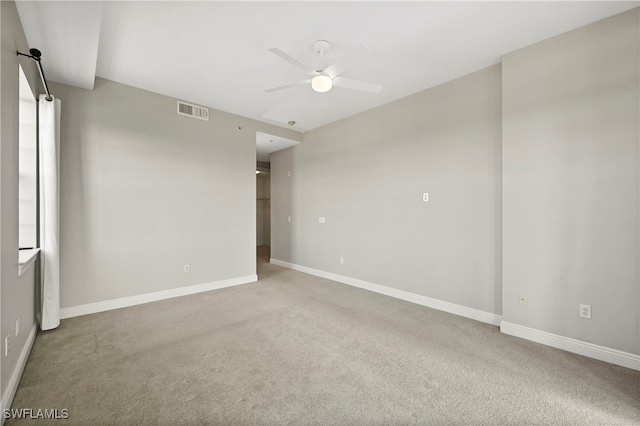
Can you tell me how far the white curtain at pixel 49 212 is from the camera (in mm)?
2799

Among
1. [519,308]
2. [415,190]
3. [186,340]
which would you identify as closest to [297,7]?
[415,190]

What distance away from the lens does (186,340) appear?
2.69 m

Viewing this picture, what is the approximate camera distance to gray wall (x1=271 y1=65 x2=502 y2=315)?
3.22 m

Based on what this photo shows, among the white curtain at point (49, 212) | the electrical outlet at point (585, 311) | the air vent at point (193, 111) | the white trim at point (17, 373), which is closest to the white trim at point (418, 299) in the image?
the electrical outlet at point (585, 311)

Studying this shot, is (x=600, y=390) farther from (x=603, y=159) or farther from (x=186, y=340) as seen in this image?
(x=186, y=340)

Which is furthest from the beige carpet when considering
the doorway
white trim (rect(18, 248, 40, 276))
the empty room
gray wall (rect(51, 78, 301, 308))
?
the doorway

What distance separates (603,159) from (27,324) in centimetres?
529

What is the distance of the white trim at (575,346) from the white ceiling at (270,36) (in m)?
2.85

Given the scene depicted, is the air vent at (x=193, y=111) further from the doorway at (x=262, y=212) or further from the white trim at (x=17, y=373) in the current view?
the doorway at (x=262, y=212)

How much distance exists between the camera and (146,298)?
12.4 feet

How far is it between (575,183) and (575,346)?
4.87ft

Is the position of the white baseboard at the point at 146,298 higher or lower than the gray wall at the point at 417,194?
lower

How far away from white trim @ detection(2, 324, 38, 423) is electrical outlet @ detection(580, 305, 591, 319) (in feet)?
14.3

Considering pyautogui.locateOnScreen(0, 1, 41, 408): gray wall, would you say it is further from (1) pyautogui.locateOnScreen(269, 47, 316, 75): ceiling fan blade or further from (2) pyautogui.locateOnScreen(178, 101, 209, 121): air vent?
(2) pyautogui.locateOnScreen(178, 101, 209, 121): air vent
